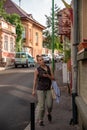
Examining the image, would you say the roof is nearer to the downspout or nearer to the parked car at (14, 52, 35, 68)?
the parked car at (14, 52, 35, 68)

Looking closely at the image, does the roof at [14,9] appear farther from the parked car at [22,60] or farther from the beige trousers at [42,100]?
the beige trousers at [42,100]

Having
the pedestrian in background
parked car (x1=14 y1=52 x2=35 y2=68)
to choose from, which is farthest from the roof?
Answer: the pedestrian in background

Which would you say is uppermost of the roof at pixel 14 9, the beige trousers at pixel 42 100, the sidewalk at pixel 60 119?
the roof at pixel 14 9

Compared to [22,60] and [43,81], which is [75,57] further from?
[22,60]

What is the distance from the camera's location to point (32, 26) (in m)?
80.6

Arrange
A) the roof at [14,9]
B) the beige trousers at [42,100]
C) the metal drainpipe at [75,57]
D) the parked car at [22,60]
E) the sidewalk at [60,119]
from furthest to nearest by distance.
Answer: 1. the roof at [14,9]
2. the parked car at [22,60]
3. the beige trousers at [42,100]
4. the metal drainpipe at [75,57]
5. the sidewalk at [60,119]

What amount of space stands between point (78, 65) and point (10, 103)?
5683mm

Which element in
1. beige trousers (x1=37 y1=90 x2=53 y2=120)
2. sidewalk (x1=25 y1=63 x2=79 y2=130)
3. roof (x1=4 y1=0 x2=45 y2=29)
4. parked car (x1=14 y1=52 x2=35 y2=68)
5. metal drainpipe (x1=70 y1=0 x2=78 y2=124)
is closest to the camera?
sidewalk (x1=25 y1=63 x2=79 y2=130)

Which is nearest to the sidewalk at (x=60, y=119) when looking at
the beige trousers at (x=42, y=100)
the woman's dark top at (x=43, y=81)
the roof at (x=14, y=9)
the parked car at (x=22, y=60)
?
the beige trousers at (x=42, y=100)

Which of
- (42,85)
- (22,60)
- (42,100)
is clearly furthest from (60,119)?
(22,60)

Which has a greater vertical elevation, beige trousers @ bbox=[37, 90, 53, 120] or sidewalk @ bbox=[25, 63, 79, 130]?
beige trousers @ bbox=[37, 90, 53, 120]

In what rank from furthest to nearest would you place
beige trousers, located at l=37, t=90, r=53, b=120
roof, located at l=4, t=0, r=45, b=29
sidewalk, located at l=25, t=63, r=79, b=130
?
roof, located at l=4, t=0, r=45, b=29 < beige trousers, located at l=37, t=90, r=53, b=120 < sidewalk, located at l=25, t=63, r=79, b=130

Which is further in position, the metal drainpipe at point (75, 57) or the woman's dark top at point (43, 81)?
the woman's dark top at point (43, 81)

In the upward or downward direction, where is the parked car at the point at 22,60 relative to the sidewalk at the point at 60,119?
upward
